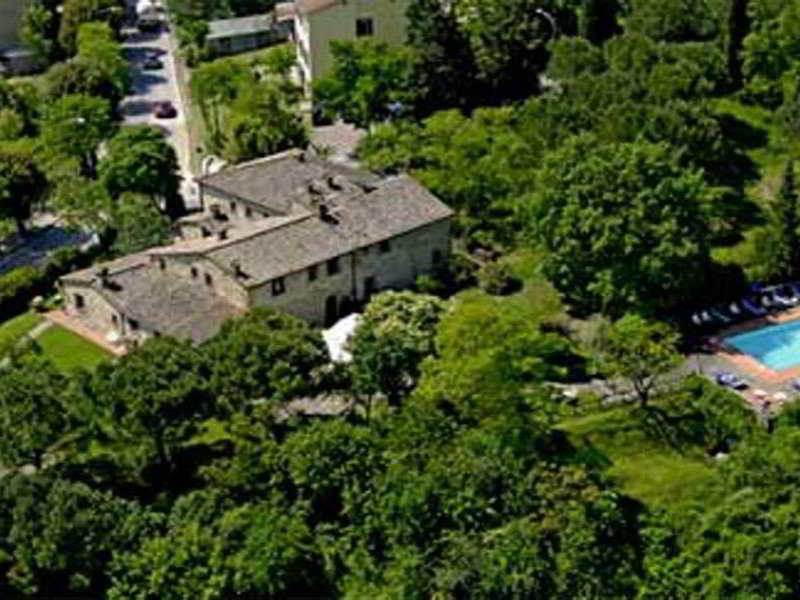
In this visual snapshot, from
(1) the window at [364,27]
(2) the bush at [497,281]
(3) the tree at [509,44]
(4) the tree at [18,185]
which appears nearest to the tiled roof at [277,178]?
(2) the bush at [497,281]

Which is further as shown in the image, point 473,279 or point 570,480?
point 473,279

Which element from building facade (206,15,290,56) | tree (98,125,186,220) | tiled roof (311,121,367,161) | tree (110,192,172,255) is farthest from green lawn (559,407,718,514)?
building facade (206,15,290,56)

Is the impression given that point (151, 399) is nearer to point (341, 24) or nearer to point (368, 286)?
point (368, 286)

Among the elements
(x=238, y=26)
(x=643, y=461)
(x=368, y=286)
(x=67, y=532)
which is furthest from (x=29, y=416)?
(x=238, y=26)

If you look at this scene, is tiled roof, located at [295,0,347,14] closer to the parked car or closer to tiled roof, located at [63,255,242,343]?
the parked car

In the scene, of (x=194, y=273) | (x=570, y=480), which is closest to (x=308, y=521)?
(x=570, y=480)

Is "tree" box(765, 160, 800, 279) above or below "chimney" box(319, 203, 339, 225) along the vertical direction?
below

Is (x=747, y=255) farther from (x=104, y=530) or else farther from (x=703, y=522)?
(x=104, y=530)
